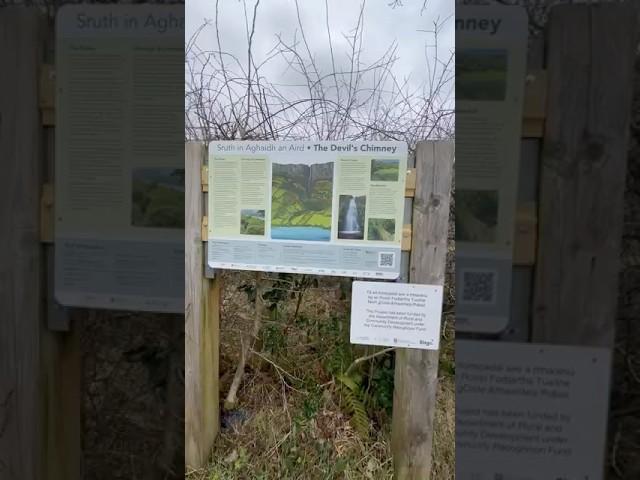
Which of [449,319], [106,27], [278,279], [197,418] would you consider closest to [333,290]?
[278,279]

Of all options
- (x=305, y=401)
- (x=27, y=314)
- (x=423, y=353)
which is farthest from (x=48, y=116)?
(x=305, y=401)

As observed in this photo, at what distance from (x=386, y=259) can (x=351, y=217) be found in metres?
0.17

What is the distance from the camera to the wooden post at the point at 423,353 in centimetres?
142

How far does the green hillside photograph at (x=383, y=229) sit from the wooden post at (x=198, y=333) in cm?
58

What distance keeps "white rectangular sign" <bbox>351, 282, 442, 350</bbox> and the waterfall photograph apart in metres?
0.18

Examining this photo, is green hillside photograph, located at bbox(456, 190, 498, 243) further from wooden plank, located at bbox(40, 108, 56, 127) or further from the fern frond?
the fern frond

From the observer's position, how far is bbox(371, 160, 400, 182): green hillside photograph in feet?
4.71

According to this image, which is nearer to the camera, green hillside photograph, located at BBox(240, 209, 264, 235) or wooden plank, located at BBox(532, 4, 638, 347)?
wooden plank, located at BBox(532, 4, 638, 347)

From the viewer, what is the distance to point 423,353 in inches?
61.3

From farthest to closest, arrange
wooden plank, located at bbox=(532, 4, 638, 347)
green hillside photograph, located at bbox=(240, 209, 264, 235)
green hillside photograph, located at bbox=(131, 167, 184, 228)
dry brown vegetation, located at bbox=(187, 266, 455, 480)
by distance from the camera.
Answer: dry brown vegetation, located at bbox=(187, 266, 455, 480)
green hillside photograph, located at bbox=(240, 209, 264, 235)
green hillside photograph, located at bbox=(131, 167, 184, 228)
wooden plank, located at bbox=(532, 4, 638, 347)

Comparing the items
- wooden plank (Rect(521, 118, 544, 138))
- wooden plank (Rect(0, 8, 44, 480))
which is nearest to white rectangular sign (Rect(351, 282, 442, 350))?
wooden plank (Rect(521, 118, 544, 138))

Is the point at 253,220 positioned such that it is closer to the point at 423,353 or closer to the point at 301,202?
the point at 301,202

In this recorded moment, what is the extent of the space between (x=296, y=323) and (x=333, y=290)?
0.24 meters

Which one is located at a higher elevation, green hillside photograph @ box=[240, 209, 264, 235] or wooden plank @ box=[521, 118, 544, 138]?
wooden plank @ box=[521, 118, 544, 138]
